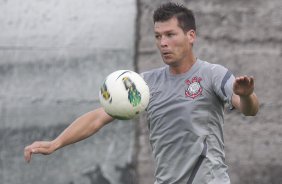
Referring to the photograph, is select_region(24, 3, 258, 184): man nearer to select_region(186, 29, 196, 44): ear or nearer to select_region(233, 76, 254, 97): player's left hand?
select_region(186, 29, 196, 44): ear

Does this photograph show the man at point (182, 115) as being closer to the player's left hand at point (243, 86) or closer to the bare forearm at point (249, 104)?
the bare forearm at point (249, 104)

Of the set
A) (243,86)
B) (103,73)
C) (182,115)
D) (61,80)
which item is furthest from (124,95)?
(61,80)

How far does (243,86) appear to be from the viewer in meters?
4.29

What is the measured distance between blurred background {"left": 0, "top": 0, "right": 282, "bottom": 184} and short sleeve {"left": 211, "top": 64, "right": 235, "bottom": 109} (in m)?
2.45

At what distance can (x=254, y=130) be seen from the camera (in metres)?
7.24

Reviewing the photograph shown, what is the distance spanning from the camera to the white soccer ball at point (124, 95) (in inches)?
178

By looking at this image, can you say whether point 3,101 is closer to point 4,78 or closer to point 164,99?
point 4,78

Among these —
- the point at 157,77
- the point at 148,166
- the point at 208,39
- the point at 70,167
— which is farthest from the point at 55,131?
the point at 157,77

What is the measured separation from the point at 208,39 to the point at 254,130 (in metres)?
0.95

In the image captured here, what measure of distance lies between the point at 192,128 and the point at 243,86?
602 millimetres

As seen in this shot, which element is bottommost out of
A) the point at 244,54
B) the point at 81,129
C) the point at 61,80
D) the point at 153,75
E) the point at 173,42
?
the point at 61,80

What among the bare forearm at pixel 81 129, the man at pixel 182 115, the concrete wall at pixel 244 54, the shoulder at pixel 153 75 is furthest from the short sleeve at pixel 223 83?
the concrete wall at pixel 244 54

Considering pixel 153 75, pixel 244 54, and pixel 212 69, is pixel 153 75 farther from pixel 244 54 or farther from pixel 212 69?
pixel 244 54

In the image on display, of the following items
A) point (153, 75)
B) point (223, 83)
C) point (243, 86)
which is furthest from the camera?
point (153, 75)
